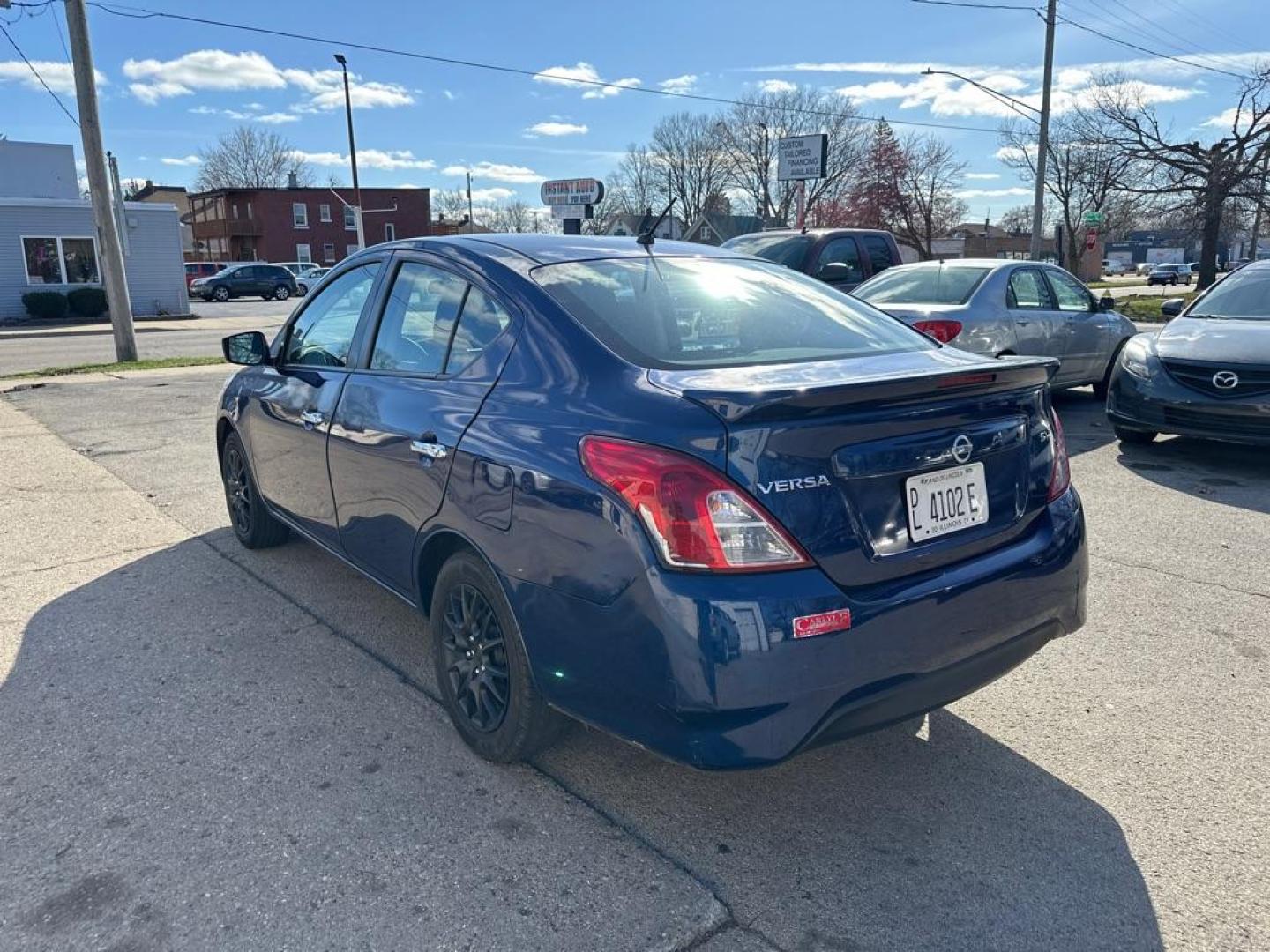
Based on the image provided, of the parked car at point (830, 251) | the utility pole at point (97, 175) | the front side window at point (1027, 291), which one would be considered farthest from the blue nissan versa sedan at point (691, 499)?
the utility pole at point (97, 175)

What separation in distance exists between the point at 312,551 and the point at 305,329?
138 cm

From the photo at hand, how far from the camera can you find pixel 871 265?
11.5m

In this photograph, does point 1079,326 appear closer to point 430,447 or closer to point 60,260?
point 430,447

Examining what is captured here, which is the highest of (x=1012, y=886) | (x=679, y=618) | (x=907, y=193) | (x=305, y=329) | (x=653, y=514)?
(x=907, y=193)

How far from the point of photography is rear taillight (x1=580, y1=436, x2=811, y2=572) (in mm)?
2219

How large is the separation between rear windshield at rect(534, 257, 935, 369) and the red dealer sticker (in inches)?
33.0

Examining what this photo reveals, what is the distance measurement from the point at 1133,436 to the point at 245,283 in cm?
3876

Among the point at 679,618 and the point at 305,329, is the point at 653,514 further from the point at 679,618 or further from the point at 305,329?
the point at 305,329

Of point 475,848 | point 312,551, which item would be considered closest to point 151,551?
point 312,551

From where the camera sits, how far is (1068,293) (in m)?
9.53

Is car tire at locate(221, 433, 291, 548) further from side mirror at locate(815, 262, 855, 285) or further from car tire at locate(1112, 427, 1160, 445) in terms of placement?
side mirror at locate(815, 262, 855, 285)

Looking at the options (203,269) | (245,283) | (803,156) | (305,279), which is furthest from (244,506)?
(203,269)

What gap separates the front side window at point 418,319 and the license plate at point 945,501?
1.65 meters

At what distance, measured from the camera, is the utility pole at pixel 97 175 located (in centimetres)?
1399
